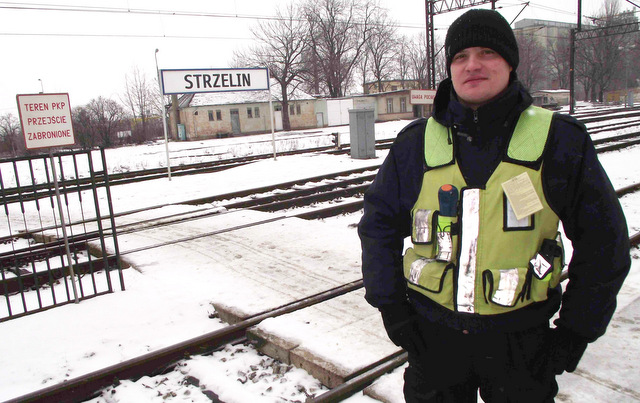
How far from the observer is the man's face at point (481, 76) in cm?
187

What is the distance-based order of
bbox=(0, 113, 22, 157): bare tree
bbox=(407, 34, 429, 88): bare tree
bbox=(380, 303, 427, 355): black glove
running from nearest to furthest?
1. bbox=(380, 303, 427, 355): black glove
2. bbox=(0, 113, 22, 157): bare tree
3. bbox=(407, 34, 429, 88): bare tree

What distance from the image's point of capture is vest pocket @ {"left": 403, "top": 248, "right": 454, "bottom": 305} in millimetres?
1889

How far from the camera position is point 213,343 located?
4.23m

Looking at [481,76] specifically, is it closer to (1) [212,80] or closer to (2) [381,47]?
(1) [212,80]

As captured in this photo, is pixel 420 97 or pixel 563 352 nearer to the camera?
pixel 563 352

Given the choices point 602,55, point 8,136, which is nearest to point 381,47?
point 602,55

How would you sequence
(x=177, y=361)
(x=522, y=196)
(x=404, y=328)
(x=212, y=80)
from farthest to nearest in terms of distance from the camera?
(x=212, y=80) < (x=177, y=361) < (x=404, y=328) < (x=522, y=196)

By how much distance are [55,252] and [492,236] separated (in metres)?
7.80

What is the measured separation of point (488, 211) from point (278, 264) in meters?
4.48

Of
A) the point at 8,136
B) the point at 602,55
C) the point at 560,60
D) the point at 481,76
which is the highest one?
the point at 560,60

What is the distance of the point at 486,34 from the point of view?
186 cm

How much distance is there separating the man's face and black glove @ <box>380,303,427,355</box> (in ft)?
2.93

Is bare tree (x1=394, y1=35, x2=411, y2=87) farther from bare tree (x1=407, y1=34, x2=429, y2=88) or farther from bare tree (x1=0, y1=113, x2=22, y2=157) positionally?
bare tree (x1=0, y1=113, x2=22, y2=157)

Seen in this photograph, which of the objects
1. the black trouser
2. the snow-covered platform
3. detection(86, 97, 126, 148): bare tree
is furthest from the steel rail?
detection(86, 97, 126, 148): bare tree
